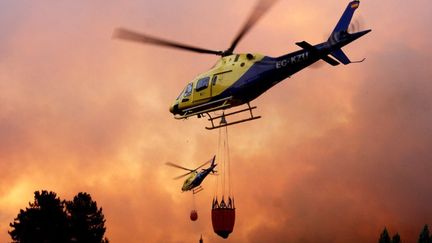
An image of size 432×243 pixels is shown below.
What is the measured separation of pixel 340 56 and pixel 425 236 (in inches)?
2527

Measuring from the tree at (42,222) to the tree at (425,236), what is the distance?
53.8m

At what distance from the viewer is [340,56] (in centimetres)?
5653

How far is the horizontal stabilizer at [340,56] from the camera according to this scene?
56.5 m

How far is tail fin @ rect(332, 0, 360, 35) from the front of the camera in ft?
186

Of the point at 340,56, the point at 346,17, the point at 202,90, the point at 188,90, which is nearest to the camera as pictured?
the point at 340,56

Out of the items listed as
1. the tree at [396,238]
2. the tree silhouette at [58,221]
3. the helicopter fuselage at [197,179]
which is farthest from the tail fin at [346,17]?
the tree at [396,238]

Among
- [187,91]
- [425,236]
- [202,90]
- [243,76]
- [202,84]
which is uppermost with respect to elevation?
[187,91]

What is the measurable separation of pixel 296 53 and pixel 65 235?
31159 mm

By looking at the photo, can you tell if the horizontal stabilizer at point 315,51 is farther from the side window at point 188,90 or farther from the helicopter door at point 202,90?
the side window at point 188,90

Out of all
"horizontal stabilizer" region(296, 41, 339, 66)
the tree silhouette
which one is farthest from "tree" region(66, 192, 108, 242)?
"horizontal stabilizer" region(296, 41, 339, 66)

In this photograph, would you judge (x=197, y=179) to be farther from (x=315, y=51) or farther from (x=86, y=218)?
(x=315, y=51)

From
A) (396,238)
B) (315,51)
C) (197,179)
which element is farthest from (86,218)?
(396,238)

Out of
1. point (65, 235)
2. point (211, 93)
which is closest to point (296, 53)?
point (211, 93)

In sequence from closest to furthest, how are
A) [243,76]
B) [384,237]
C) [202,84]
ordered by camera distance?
[243,76] < [202,84] < [384,237]
